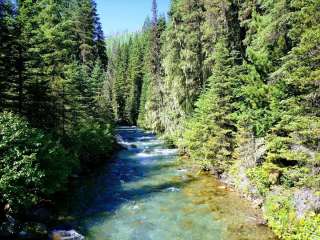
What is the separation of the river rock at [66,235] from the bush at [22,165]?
1.89 meters

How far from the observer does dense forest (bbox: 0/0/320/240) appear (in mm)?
15531

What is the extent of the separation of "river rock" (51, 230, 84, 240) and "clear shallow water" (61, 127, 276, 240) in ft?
2.03

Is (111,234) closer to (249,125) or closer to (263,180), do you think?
(263,180)

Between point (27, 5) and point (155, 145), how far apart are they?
23363mm

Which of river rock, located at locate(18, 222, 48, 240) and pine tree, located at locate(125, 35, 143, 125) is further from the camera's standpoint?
pine tree, located at locate(125, 35, 143, 125)

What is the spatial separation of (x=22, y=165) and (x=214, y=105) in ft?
48.6

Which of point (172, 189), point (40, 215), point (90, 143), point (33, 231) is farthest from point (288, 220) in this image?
point (90, 143)

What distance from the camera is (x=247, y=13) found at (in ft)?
92.9

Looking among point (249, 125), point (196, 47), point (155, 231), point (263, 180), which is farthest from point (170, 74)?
point (155, 231)

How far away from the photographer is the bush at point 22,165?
16500 millimetres

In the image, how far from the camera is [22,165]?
56.7 feet

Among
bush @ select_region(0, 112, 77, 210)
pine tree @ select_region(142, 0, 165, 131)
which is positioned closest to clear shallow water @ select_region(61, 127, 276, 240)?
bush @ select_region(0, 112, 77, 210)

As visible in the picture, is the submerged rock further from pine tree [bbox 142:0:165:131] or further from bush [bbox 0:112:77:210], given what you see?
pine tree [bbox 142:0:165:131]

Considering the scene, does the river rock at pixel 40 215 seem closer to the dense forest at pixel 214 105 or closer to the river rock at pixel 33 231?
the river rock at pixel 33 231
